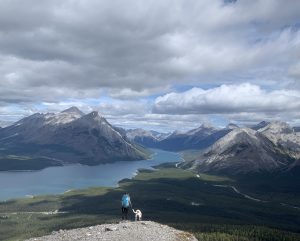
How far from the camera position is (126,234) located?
2670 inches

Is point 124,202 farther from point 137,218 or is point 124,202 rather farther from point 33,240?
point 33,240

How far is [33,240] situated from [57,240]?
203 inches

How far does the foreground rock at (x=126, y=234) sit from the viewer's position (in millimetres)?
66938

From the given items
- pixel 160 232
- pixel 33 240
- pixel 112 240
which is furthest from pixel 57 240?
pixel 160 232

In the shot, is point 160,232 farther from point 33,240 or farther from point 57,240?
point 33,240

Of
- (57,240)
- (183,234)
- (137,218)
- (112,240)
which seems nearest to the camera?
(112,240)

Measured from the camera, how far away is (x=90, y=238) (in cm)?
6688

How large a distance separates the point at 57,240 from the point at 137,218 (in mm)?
18201

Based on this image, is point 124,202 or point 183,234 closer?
point 183,234

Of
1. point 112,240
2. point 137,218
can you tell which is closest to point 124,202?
point 137,218

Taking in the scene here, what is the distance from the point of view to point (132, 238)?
6675 centimetres

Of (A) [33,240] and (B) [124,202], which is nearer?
(A) [33,240]

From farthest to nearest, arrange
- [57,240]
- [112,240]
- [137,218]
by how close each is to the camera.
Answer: [137,218], [57,240], [112,240]

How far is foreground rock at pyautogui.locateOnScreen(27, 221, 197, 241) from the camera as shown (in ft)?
220
